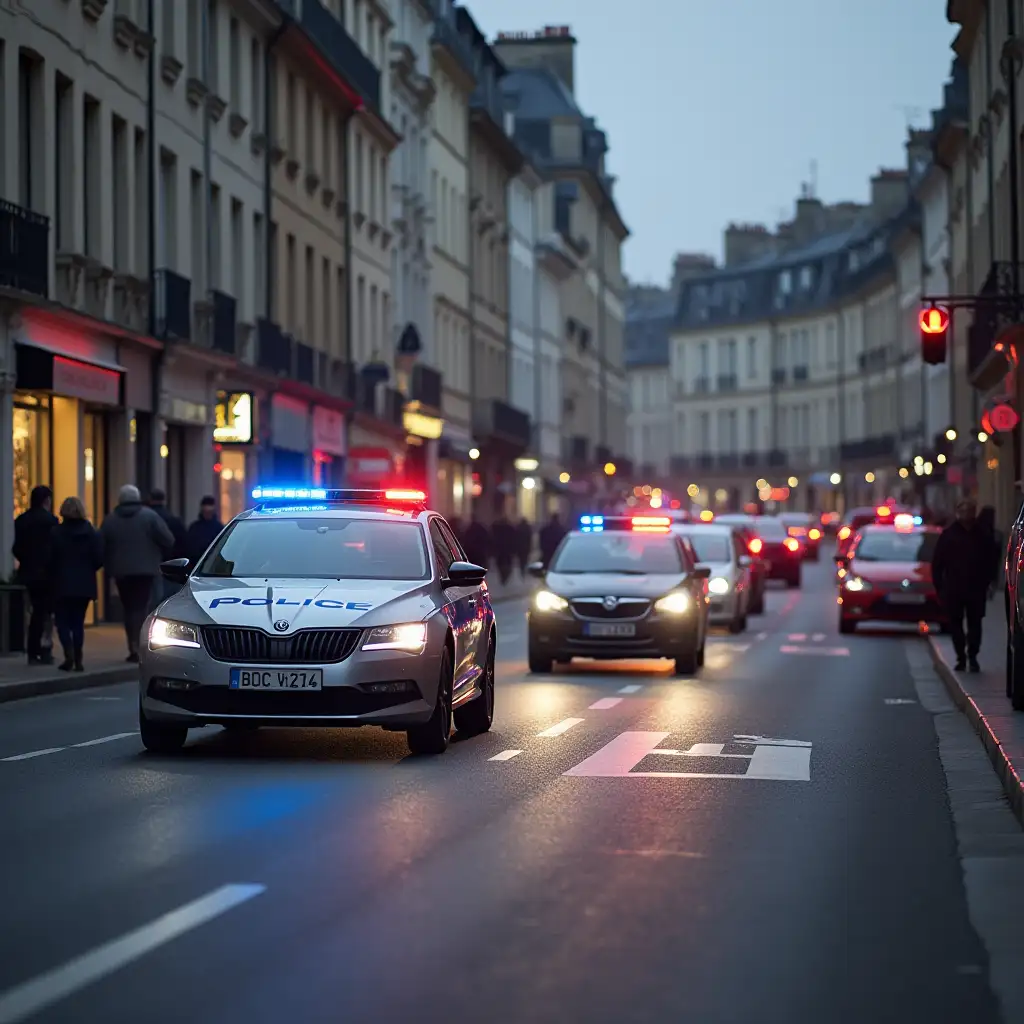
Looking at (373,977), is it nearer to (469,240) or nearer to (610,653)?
(610,653)

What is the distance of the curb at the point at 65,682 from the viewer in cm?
2131

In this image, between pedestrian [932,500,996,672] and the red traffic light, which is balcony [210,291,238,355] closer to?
the red traffic light

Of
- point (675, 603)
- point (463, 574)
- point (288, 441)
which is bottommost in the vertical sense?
point (675, 603)

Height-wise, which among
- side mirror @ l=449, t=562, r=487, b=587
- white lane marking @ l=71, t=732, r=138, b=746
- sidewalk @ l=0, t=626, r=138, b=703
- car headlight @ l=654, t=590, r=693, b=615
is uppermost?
side mirror @ l=449, t=562, r=487, b=587

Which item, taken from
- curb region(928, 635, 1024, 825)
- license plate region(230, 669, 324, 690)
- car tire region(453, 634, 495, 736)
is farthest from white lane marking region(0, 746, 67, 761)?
curb region(928, 635, 1024, 825)

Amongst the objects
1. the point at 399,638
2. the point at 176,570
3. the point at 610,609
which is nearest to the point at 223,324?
the point at 610,609

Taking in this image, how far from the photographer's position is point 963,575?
24.5 metres

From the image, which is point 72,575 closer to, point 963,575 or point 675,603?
point 675,603

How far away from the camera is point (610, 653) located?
84.3 ft

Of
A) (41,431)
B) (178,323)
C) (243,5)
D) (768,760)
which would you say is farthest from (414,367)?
(768,760)

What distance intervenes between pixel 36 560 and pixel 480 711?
339 inches

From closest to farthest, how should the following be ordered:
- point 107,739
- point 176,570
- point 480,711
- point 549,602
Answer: point 176,570
point 107,739
point 480,711
point 549,602

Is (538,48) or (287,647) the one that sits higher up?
(538,48)

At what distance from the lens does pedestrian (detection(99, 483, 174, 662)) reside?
981 inches
